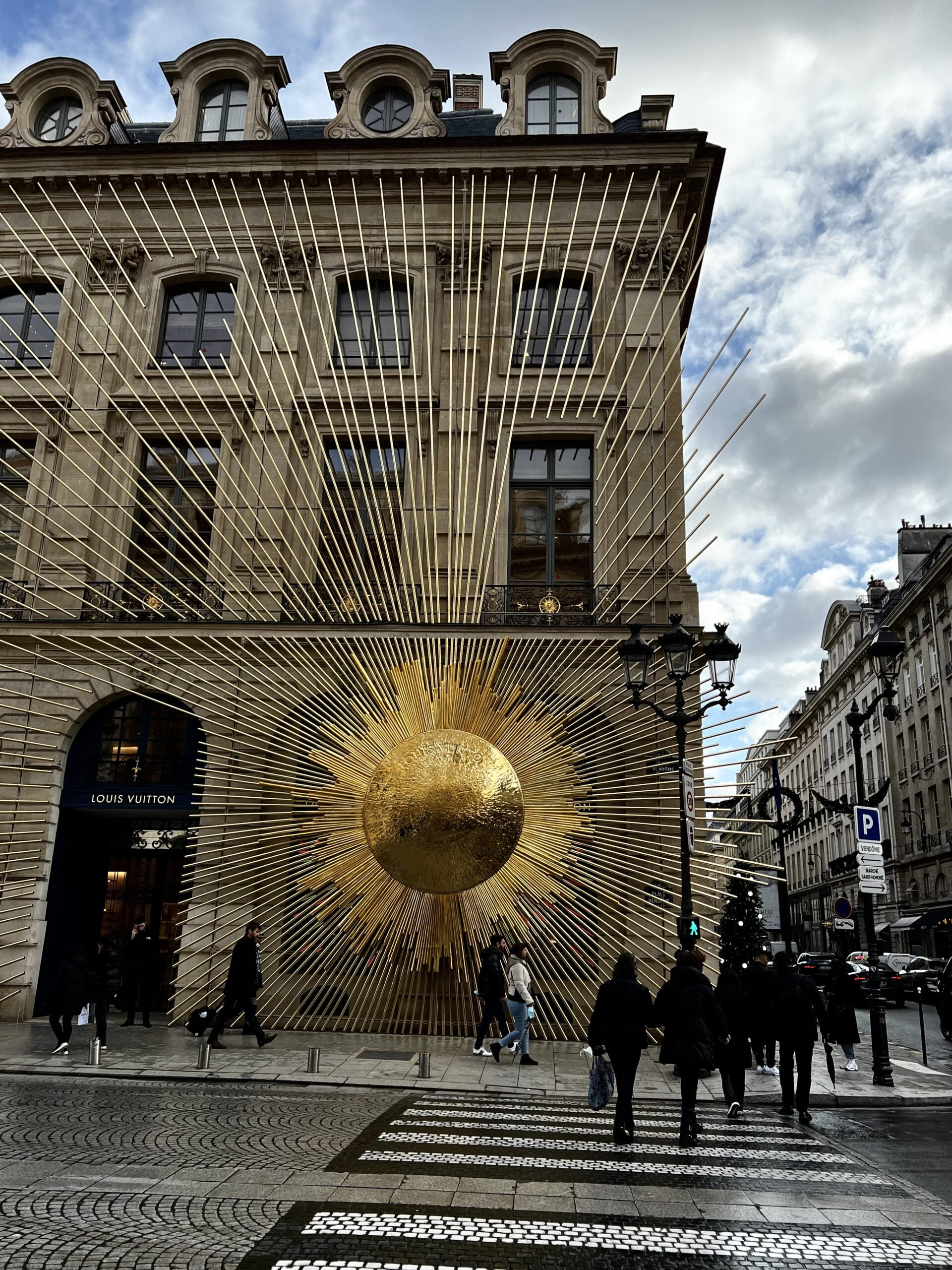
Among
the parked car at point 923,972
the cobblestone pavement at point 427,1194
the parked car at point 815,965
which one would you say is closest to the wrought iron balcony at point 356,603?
the cobblestone pavement at point 427,1194

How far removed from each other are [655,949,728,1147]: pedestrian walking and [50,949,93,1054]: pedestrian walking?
6769 mm

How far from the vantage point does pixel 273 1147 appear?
629cm

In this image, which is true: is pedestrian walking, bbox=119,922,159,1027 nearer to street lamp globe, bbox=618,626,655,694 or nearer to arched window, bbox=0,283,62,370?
street lamp globe, bbox=618,626,655,694

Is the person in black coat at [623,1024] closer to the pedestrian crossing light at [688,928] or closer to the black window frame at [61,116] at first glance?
the pedestrian crossing light at [688,928]

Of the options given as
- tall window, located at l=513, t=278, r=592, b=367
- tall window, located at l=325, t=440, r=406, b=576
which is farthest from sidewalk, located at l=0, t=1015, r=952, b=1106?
tall window, located at l=513, t=278, r=592, b=367

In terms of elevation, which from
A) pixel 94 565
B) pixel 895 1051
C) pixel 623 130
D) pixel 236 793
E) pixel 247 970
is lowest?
pixel 895 1051

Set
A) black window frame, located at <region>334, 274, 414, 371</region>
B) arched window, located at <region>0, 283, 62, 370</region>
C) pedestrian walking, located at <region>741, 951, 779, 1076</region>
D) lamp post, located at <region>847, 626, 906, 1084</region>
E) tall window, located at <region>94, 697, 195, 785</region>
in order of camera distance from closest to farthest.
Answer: pedestrian walking, located at <region>741, 951, 779, 1076</region> < lamp post, located at <region>847, 626, 906, 1084</region> < tall window, located at <region>94, 697, 195, 785</region> < black window frame, located at <region>334, 274, 414, 371</region> < arched window, located at <region>0, 283, 62, 370</region>

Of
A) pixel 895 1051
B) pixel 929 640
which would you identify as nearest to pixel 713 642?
pixel 895 1051

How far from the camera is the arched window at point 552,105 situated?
17547mm

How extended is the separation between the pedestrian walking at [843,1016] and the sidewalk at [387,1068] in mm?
220

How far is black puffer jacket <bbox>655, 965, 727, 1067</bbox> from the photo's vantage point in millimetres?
6918

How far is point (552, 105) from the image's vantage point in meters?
17.7

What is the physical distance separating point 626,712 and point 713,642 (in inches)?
60.8

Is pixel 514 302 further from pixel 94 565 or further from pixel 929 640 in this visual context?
pixel 929 640
